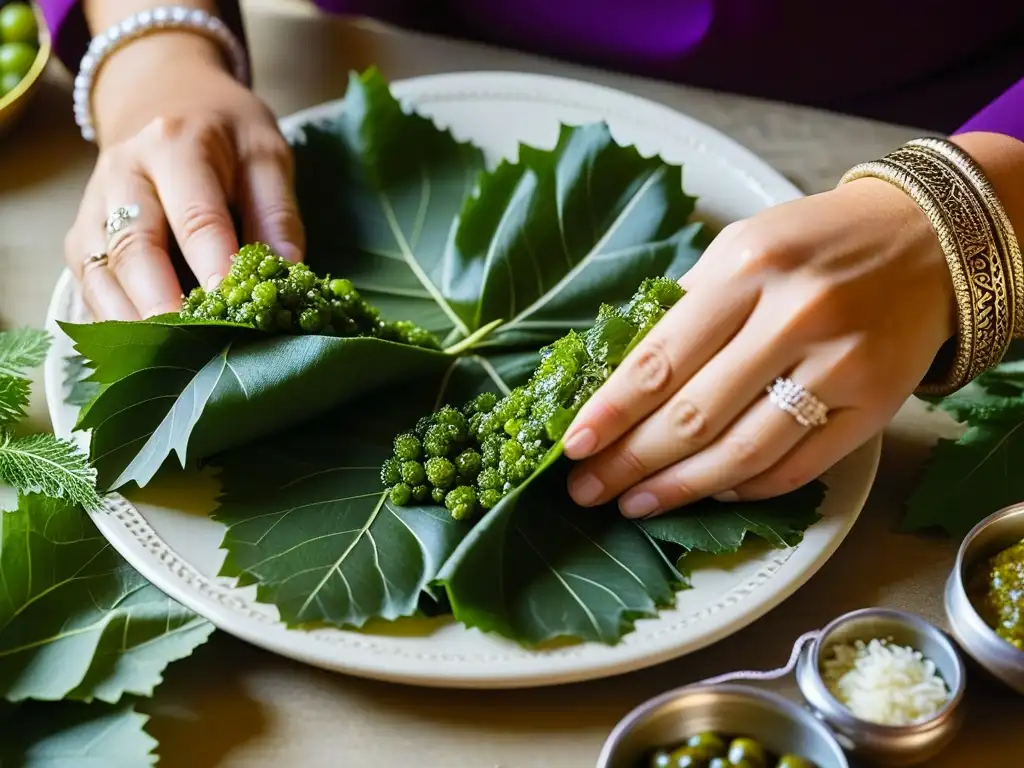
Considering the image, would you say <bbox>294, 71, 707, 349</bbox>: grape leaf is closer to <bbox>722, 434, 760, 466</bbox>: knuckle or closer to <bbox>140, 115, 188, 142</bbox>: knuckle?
<bbox>140, 115, 188, 142</bbox>: knuckle

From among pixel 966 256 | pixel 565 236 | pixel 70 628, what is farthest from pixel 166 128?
pixel 966 256

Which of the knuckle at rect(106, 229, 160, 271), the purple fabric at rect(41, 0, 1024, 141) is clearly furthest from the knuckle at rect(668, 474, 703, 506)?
the purple fabric at rect(41, 0, 1024, 141)

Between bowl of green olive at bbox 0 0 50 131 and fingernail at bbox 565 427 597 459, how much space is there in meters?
1.06

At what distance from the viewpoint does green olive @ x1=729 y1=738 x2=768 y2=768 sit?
84cm

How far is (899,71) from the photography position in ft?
5.42

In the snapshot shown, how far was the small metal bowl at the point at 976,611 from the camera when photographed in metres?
0.90

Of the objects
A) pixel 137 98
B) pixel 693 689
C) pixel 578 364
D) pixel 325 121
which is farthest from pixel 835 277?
pixel 137 98

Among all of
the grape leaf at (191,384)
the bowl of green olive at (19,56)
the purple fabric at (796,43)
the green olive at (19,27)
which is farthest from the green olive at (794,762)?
the green olive at (19,27)

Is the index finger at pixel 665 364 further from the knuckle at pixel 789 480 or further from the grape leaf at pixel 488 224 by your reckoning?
the grape leaf at pixel 488 224

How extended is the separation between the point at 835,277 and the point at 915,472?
32cm

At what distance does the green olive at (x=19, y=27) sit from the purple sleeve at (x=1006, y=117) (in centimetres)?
137

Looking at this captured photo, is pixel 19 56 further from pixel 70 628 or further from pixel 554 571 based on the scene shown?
pixel 554 571

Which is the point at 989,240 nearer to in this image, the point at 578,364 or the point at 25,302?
the point at 578,364

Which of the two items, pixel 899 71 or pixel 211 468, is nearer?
pixel 211 468
